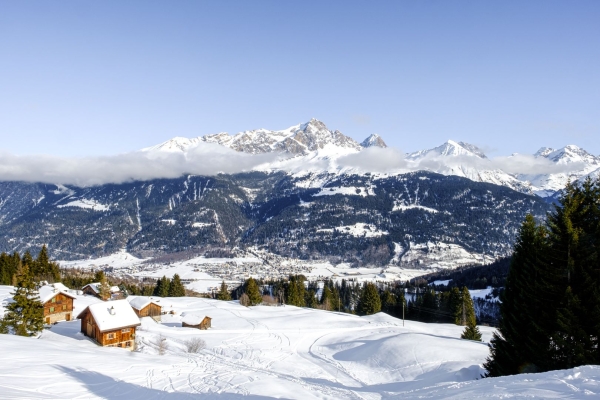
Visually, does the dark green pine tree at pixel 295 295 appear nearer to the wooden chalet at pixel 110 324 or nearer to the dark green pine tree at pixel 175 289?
the dark green pine tree at pixel 175 289

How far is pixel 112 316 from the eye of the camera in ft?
158

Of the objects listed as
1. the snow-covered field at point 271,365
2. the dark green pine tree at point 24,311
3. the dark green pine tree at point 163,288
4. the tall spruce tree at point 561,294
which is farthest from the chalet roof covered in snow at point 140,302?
the tall spruce tree at point 561,294

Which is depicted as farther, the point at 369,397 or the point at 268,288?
the point at 268,288

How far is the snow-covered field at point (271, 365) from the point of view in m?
19.6

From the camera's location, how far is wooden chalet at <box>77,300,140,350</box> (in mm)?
46844

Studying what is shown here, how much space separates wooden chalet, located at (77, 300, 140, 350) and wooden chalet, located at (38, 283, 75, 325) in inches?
466

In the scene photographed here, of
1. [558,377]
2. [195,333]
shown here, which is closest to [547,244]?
[558,377]

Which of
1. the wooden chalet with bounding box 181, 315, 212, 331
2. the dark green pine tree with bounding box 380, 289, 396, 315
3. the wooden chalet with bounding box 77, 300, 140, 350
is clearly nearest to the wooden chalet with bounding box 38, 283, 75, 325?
the wooden chalet with bounding box 77, 300, 140, 350

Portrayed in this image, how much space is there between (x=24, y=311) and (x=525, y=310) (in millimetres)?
46710

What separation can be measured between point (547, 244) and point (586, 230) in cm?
210

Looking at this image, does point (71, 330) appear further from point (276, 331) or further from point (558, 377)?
point (558, 377)

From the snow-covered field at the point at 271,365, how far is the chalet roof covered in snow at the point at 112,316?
328 centimetres

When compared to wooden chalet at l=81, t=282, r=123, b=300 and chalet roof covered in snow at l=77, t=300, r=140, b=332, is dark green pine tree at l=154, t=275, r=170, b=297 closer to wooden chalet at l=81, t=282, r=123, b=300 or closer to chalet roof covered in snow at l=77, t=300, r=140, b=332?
wooden chalet at l=81, t=282, r=123, b=300

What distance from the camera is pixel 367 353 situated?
158 feet
